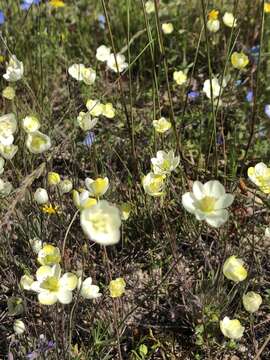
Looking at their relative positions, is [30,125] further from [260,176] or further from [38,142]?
[260,176]

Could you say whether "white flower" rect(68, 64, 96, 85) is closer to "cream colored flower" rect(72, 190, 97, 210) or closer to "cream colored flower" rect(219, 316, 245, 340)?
"cream colored flower" rect(72, 190, 97, 210)

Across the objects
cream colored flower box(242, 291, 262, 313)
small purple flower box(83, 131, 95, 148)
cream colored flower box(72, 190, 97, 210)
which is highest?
small purple flower box(83, 131, 95, 148)

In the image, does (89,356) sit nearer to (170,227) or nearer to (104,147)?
(170,227)

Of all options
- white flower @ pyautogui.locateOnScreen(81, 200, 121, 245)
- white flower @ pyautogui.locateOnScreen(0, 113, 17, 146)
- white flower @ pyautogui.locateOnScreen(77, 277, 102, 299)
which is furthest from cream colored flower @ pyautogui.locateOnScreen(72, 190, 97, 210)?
white flower @ pyautogui.locateOnScreen(0, 113, 17, 146)

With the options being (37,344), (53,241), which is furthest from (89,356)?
(53,241)

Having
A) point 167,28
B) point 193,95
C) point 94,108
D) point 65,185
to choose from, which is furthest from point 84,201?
point 167,28

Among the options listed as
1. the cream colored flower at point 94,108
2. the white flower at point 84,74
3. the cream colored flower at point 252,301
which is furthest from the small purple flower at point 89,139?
the cream colored flower at point 252,301

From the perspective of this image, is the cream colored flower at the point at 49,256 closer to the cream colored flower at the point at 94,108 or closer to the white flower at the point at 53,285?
the white flower at the point at 53,285
